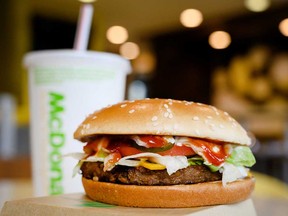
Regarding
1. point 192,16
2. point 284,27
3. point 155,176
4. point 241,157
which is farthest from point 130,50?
point 155,176

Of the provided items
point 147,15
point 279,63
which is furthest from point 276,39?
point 147,15

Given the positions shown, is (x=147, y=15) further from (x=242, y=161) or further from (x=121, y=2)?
(x=242, y=161)

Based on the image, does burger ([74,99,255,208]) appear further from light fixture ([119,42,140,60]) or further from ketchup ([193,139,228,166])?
light fixture ([119,42,140,60])

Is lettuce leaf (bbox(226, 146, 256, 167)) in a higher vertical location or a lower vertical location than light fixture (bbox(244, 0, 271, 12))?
lower

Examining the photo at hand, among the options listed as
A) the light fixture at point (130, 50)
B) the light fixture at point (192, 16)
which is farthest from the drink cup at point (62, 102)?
the light fixture at point (130, 50)

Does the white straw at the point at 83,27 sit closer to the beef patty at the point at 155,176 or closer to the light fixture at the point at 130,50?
the beef patty at the point at 155,176

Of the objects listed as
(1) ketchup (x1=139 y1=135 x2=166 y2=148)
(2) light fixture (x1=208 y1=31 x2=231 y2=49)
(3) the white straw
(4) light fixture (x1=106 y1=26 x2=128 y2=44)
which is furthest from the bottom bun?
(4) light fixture (x1=106 y1=26 x2=128 y2=44)
